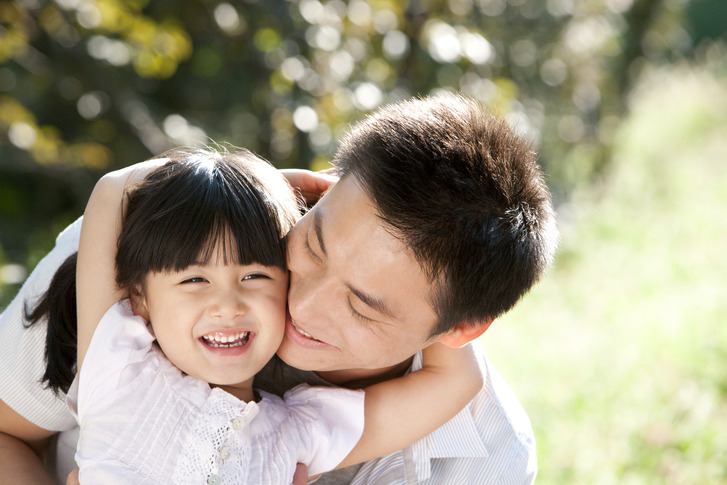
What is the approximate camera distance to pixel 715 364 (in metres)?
4.14

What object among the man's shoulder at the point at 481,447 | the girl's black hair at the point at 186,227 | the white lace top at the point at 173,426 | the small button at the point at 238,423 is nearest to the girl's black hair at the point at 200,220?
the girl's black hair at the point at 186,227

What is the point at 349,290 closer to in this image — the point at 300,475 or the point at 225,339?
the point at 225,339

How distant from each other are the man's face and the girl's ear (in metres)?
0.33

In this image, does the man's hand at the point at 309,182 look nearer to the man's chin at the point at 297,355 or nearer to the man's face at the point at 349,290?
the man's face at the point at 349,290

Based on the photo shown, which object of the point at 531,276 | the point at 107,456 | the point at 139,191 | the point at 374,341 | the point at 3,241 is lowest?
the point at 3,241

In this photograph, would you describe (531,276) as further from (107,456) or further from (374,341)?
(107,456)

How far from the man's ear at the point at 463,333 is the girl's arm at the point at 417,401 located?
9 cm

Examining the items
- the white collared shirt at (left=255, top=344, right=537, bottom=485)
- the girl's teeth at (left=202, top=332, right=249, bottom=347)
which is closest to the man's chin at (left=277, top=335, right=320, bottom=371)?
the girl's teeth at (left=202, top=332, right=249, bottom=347)

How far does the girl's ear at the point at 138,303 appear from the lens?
71.2 inches

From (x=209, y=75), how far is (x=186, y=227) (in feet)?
11.5

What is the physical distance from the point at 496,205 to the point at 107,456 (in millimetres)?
961

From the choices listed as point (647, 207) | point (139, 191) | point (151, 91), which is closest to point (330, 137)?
point (139, 191)

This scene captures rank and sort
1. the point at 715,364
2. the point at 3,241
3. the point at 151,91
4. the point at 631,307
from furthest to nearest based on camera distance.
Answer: the point at 3,241
the point at 151,91
the point at 631,307
the point at 715,364

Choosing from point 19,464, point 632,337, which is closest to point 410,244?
point 19,464
